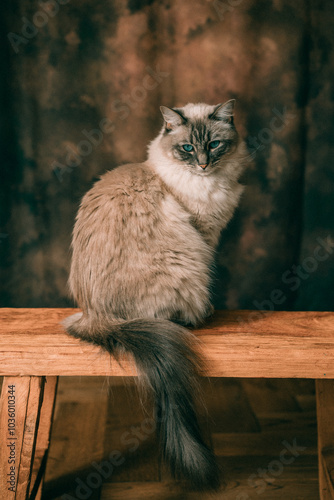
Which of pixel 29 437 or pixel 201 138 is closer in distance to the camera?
pixel 29 437

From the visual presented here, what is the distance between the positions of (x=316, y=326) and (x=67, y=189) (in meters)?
1.19

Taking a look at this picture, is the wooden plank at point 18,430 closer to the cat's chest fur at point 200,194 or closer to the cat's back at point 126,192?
the cat's back at point 126,192

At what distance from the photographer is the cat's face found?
133 cm

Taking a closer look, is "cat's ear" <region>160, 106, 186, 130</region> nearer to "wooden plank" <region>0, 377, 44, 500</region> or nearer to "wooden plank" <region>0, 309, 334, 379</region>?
"wooden plank" <region>0, 309, 334, 379</region>

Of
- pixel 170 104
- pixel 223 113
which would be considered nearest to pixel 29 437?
pixel 223 113

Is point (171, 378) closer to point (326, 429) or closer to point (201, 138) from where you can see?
point (326, 429)

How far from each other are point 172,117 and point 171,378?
81 centimetres

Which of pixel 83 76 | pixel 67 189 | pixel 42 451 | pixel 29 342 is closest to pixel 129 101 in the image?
pixel 83 76

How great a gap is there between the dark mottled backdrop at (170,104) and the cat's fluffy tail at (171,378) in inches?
35.1

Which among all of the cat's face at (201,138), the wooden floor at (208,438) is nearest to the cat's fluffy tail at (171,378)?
the wooden floor at (208,438)

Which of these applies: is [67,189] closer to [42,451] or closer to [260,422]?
[42,451]

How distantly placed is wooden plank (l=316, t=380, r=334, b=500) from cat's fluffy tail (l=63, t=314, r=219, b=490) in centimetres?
38

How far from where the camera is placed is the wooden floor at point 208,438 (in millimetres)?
1394

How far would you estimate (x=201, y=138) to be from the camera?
1338 millimetres
